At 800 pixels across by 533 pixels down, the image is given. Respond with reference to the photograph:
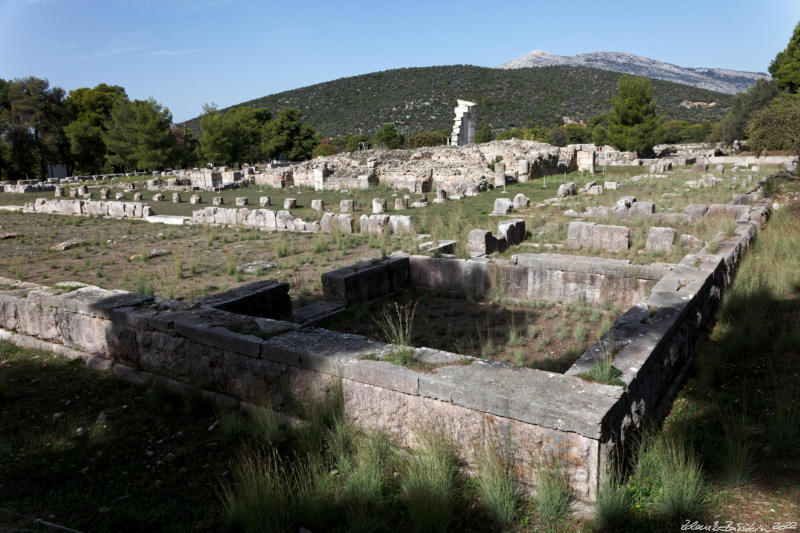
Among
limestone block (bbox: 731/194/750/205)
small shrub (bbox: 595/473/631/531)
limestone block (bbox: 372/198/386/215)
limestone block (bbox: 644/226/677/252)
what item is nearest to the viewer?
small shrub (bbox: 595/473/631/531)

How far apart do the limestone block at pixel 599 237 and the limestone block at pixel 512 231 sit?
1.34 metres

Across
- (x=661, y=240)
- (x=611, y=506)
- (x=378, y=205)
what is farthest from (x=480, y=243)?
(x=378, y=205)

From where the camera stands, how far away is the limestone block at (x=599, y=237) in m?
11.4

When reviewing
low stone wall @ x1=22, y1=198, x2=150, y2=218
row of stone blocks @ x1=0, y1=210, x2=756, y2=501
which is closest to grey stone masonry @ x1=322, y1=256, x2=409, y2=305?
row of stone blocks @ x1=0, y1=210, x2=756, y2=501

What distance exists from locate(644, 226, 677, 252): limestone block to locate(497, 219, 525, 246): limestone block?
9.83 feet

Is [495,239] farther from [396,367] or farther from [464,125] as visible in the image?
[464,125]

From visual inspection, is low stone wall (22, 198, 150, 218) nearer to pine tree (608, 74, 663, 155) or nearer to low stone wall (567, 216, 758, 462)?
low stone wall (567, 216, 758, 462)

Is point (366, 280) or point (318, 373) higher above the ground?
point (366, 280)

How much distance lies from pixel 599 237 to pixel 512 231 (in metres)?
2.06

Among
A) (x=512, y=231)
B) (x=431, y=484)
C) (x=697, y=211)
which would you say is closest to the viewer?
(x=431, y=484)

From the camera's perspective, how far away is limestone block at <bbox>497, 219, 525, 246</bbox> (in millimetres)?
12641

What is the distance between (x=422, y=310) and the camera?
27.1 feet

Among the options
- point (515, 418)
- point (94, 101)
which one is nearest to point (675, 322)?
point (515, 418)

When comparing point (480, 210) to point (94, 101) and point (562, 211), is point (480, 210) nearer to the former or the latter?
point (562, 211)
